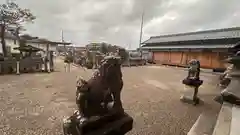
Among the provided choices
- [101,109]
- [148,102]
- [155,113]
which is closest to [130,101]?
[148,102]

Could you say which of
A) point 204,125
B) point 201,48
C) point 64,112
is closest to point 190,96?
point 204,125

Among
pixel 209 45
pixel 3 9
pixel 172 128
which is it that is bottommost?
pixel 172 128

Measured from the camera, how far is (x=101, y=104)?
2.01 meters

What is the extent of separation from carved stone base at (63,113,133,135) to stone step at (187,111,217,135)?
1742 millimetres

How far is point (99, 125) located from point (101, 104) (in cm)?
25

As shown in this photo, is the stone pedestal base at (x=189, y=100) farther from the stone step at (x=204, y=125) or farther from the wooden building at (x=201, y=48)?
the wooden building at (x=201, y=48)

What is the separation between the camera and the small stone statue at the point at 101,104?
1857 millimetres

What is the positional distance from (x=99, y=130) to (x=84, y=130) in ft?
0.60

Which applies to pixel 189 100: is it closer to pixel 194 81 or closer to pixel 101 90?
pixel 194 81

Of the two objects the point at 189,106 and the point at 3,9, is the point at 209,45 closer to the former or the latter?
the point at 189,106

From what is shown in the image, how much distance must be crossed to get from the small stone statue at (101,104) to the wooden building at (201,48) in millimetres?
14979

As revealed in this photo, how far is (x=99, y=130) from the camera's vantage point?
6.18 ft

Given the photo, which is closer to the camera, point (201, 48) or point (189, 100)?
point (189, 100)

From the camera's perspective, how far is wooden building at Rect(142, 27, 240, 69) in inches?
656
